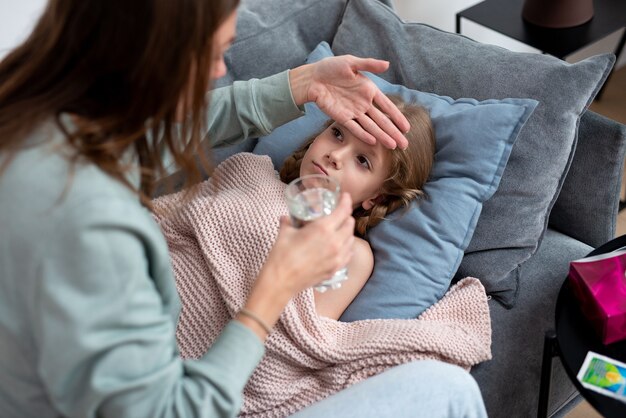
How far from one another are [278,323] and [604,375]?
2.01 ft

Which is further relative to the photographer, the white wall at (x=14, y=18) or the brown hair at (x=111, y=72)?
the white wall at (x=14, y=18)

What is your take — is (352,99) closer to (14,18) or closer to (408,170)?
(408,170)

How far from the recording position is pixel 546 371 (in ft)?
4.69

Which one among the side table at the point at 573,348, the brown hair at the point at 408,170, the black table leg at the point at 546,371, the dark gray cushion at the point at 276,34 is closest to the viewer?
the side table at the point at 573,348

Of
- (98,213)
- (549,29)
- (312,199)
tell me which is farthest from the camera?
(549,29)

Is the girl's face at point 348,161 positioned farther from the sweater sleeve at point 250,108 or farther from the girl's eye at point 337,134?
the sweater sleeve at point 250,108

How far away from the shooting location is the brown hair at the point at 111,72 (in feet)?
2.76

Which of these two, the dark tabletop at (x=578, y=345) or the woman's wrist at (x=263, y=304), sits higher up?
the woman's wrist at (x=263, y=304)

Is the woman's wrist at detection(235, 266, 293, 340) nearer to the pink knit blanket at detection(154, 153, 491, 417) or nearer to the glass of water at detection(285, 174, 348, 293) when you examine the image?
the glass of water at detection(285, 174, 348, 293)

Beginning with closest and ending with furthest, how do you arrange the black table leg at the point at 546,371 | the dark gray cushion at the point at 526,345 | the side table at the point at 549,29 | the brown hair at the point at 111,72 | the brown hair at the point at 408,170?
the brown hair at the point at 111,72
the black table leg at the point at 546,371
the dark gray cushion at the point at 526,345
the brown hair at the point at 408,170
the side table at the point at 549,29

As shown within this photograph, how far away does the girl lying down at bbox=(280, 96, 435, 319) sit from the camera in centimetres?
156

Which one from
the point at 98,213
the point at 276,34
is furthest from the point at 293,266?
the point at 276,34

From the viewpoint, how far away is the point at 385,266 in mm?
1553

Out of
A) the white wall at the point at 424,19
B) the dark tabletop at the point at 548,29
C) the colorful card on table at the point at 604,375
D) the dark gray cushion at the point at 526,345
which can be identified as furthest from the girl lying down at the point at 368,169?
the white wall at the point at 424,19
